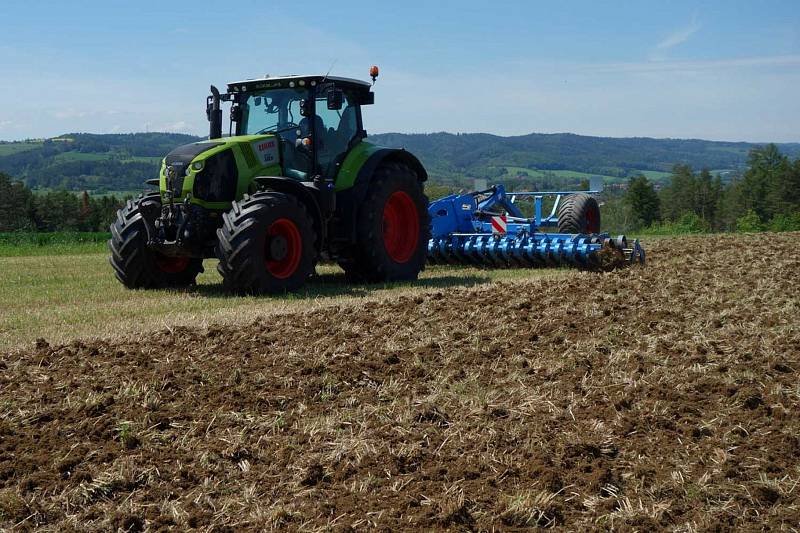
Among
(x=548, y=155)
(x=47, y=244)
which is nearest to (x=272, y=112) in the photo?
(x=47, y=244)

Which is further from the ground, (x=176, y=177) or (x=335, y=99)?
(x=335, y=99)

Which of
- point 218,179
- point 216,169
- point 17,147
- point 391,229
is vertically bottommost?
point 391,229

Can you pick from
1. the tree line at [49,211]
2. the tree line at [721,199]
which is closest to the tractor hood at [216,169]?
the tree line at [49,211]

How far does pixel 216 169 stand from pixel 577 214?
7926 mm

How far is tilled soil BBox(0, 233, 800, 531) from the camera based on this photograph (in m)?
3.62

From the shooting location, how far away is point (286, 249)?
9.42 metres

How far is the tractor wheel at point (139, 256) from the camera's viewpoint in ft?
31.9

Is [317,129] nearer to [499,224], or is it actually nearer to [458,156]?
[499,224]

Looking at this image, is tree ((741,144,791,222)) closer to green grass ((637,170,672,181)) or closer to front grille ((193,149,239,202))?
green grass ((637,170,672,181))

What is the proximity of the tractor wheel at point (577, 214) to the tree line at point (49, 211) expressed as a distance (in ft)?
87.9

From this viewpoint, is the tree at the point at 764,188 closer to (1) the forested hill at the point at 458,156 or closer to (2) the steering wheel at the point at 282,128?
(1) the forested hill at the point at 458,156

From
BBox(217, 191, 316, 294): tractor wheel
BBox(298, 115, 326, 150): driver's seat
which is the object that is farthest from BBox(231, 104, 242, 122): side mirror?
BBox(217, 191, 316, 294): tractor wheel

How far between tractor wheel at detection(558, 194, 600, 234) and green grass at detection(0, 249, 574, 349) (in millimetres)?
3131

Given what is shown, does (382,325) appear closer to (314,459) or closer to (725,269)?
(314,459)
